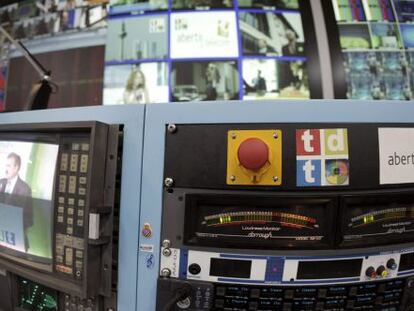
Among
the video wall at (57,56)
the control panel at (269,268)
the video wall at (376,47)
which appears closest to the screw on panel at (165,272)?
the control panel at (269,268)

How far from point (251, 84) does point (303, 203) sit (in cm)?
91

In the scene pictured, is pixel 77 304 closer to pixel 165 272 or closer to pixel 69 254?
pixel 69 254

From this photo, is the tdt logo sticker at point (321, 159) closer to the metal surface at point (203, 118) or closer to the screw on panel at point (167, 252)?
the metal surface at point (203, 118)

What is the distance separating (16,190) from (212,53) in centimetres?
106

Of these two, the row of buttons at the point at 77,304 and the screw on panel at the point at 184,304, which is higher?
the screw on panel at the point at 184,304

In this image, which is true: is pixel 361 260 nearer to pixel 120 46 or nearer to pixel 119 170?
pixel 119 170

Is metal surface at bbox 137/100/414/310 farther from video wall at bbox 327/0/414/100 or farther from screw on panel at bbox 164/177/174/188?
video wall at bbox 327/0/414/100

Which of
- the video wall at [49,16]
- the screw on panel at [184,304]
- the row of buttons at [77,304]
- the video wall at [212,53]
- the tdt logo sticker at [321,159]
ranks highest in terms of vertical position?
the video wall at [49,16]

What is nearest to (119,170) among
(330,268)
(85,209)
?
(85,209)

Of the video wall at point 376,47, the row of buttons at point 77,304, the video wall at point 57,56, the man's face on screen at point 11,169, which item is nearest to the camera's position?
the row of buttons at point 77,304

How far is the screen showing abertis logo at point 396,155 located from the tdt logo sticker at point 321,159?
99 millimetres

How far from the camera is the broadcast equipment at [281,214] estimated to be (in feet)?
1.81

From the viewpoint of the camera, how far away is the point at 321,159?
554 millimetres

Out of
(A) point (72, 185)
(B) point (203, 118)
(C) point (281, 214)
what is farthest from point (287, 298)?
(A) point (72, 185)
